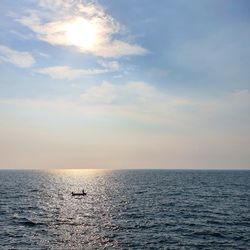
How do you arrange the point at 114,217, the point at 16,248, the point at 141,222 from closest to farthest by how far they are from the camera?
the point at 16,248
the point at 141,222
the point at 114,217

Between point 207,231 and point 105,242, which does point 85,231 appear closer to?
point 105,242

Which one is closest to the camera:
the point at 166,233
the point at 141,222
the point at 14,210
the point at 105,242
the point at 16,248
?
the point at 16,248

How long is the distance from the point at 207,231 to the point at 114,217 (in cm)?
1952

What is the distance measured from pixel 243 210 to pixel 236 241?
1189 inches

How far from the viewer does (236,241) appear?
5038 centimetres

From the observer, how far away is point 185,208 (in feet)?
265

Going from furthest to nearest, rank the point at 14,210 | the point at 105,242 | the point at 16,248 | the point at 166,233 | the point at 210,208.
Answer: the point at 210,208
the point at 14,210
the point at 166,233
the point at 105,242
the point at 16,248

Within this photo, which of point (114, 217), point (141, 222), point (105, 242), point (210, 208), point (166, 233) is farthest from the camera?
point (210, 208)

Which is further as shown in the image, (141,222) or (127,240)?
(141,222)

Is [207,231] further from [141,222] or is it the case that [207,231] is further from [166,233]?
[141,222]

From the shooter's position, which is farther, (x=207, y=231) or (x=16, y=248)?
(x=207, y=231)

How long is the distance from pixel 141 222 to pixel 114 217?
750 cm

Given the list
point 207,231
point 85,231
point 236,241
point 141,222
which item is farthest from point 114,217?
point 236,241

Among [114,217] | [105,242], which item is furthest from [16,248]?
[114,217]
